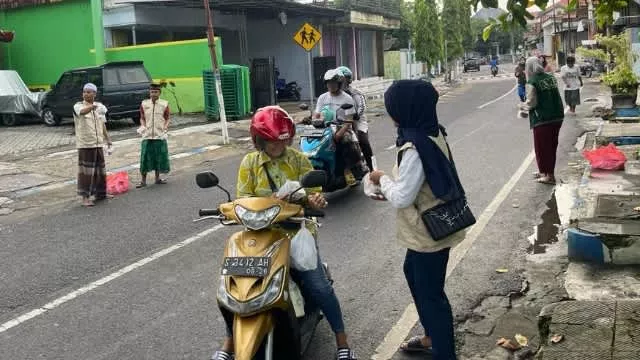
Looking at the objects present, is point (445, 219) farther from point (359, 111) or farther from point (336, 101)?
point (359, 111)

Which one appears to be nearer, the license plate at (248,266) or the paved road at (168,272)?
the license plate at (248,266)

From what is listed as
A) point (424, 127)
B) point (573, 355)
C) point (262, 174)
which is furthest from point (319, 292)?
point (573, 355)

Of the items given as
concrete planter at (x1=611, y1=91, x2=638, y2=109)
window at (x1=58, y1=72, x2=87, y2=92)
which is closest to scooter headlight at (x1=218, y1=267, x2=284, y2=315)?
concrete planter at (x1=611, y1=91, x2=638, y2=109)

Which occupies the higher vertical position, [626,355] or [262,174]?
[262,174]

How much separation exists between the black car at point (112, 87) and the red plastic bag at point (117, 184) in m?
8.89

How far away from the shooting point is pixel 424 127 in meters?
3.97

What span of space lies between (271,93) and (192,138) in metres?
6.56

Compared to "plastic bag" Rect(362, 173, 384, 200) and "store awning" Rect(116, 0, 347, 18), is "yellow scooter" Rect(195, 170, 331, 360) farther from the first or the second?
"store awning" Rect(116, 0, 347, 18)

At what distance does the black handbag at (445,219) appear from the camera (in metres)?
3.93

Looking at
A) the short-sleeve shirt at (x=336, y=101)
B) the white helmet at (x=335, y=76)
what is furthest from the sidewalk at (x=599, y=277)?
the white helmet at (x=335, y=76)

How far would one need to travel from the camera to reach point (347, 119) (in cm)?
969

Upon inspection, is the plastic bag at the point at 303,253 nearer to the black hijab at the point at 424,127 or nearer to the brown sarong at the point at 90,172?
the black hijab at the point at 424,127

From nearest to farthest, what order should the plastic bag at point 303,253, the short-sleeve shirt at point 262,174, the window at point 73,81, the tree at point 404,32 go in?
1. the plastic bag at point 303,253
2. the short-sleeve shirt at point 262,174
3. the window at point 73,81
4. the tree at point 404,32

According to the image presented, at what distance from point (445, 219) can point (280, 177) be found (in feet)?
3.53
